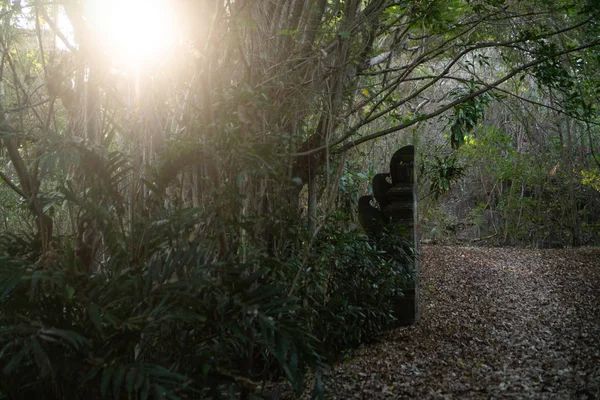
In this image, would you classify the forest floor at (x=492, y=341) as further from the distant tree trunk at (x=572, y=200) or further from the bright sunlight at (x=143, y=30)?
the bright sunlight at (x=143, y=30)

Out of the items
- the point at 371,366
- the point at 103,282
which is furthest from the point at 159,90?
the point at 371,366

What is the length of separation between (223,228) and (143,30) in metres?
1.26

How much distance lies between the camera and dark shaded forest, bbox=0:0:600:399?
2.52 meters

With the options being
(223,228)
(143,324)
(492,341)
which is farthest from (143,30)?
(492,341)

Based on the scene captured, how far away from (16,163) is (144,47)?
0.92 m

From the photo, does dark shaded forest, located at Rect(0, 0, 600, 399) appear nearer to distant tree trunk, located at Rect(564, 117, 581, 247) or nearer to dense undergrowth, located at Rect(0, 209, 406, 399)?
dense undergrowth, located at Rect(0, 209, 406, 399)

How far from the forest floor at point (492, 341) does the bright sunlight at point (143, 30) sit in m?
2.18

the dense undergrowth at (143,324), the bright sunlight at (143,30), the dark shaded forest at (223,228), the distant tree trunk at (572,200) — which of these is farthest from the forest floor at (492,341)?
the bright sunlight at (143,30)

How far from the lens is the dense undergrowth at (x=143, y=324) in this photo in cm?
230

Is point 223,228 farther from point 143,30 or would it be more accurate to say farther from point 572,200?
point 572,200

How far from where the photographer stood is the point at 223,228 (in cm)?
291

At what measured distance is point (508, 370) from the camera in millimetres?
4039

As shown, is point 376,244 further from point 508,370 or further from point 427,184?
point 427,184

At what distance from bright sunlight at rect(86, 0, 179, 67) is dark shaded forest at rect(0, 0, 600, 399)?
0.04ft
